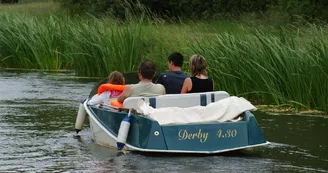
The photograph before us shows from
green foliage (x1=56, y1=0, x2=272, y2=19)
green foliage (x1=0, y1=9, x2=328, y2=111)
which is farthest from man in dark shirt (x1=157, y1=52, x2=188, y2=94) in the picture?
green foliage (x1=56, y1=0, x2=272, y2=19)

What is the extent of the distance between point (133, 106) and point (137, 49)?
11671mm

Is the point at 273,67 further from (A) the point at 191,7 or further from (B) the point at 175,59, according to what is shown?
(A) the point at 191,7

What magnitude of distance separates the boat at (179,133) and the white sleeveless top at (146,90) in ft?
1.16

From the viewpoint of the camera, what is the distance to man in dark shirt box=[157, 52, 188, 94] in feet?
44.1

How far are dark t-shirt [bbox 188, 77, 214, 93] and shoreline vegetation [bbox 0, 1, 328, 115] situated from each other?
12.7ft

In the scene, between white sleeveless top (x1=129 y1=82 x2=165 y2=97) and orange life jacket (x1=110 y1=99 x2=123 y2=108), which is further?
orange life jacket (x1=110 y1=99 x2=123 y2=108)

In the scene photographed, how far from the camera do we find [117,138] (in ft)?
40.4

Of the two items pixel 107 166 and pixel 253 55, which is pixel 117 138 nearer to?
pixel 107 166

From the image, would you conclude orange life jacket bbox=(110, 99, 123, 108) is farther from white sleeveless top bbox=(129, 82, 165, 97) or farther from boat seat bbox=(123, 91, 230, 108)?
boat seat bbox=(123, 91, 230, 108)

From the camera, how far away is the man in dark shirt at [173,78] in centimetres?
1345

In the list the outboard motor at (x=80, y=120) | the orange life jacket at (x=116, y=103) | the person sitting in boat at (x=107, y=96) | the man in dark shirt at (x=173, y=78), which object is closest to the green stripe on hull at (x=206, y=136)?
the orange life jacket at (x=116, y=103)

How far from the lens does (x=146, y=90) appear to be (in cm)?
1309

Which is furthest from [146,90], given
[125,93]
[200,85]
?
[200,85]

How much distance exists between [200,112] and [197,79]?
904 millimetres
